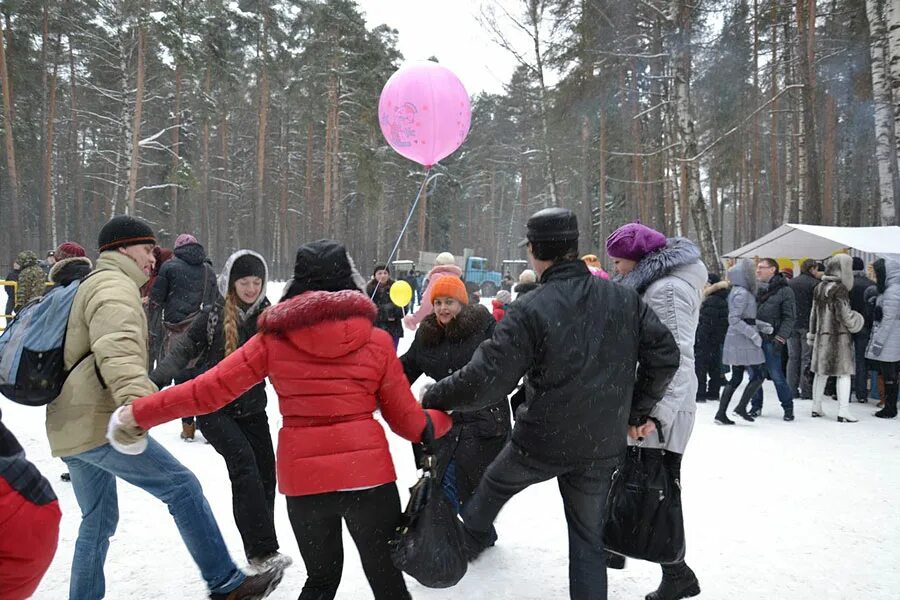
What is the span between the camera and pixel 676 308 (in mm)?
3064

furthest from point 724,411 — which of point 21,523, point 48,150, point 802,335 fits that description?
point 48,150

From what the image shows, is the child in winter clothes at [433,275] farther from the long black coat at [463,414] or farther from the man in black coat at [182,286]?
the man in black coat at [182,286]

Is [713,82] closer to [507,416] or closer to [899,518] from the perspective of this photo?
[899,518]

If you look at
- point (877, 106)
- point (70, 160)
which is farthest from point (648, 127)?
point (70, 160)

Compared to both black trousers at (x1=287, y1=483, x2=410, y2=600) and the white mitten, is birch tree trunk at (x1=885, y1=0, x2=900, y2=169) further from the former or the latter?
the white mitten

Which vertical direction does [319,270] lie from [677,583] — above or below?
above

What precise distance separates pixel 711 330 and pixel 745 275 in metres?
1.20

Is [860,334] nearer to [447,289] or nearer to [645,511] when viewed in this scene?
[645,511]

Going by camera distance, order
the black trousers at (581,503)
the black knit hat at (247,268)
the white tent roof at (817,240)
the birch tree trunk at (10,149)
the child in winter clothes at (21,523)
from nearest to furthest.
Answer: the child in winter clothes at (21,523) < the black trousers at (581,503) < the black knit hat at (247,268) < the white tent roof at (817,240) < the birch tree trunk at (10,149)

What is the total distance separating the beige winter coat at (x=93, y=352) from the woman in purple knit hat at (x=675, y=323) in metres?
2.32

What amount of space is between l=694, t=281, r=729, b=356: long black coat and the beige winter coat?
7516mm

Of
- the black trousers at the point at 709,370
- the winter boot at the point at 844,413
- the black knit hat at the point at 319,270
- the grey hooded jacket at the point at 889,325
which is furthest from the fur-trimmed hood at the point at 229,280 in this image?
the grey hooded jacket at the point at 889,325

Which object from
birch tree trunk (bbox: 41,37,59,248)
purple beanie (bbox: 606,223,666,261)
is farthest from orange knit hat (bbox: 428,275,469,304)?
birch tree trunk (bbox: 41,37,59,248)

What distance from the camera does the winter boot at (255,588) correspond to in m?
2.97
